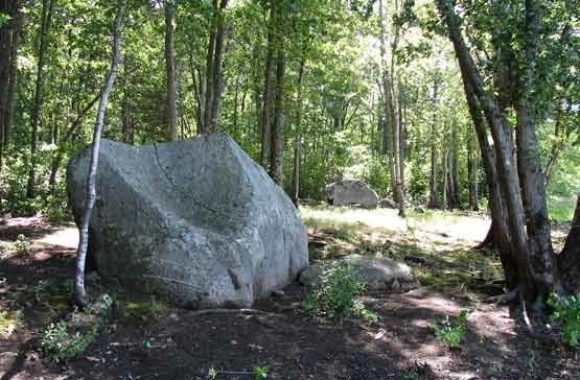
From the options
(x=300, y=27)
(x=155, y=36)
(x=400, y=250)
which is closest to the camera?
(x=300, y=27)

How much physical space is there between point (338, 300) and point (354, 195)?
21.1 metres

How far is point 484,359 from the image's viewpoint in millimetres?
5898

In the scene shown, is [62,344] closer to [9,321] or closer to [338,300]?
[9,321]

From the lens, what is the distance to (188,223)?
7387 mm

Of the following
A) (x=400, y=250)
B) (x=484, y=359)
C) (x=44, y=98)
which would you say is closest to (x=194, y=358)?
(x=484, y=359)

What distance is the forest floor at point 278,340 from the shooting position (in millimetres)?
5180

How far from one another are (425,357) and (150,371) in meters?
2.87

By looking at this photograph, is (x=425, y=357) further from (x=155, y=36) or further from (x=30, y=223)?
(x=155, y=36)

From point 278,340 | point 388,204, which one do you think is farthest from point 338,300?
point 388,204

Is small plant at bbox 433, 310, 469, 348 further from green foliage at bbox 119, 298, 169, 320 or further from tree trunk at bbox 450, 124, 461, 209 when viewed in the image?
tree trunk at bbox 450, 124, 461, 209

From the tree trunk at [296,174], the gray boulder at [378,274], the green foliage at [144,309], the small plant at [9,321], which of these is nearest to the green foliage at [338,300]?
the gray boulder at [378,274]

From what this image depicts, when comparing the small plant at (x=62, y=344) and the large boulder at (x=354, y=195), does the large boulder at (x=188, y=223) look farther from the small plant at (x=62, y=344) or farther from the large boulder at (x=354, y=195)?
the large boulder at (x=354, y=195)

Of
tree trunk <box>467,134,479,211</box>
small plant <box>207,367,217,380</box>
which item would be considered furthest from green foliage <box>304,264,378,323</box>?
tree trunk <box>467,134,479,211</box>

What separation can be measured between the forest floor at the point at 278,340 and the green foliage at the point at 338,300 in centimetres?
16
